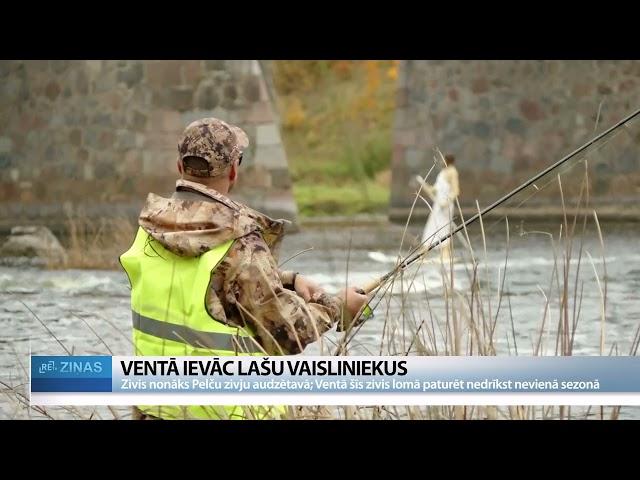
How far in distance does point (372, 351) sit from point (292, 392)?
56 centimetres

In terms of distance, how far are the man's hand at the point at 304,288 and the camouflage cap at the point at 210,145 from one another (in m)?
0.39

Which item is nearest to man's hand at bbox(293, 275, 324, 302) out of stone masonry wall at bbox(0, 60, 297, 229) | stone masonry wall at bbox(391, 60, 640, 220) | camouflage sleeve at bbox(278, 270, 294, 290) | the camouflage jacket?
camouflage sleeve at bbox(278, 270, 294, 290)

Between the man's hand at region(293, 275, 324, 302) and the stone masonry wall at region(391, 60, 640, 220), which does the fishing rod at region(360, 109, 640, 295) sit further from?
the stone masonry wall at region(391, 60, 640, 220)

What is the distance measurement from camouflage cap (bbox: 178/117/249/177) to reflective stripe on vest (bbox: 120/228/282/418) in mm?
207

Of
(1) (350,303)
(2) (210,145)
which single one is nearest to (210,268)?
(2) (210,145)

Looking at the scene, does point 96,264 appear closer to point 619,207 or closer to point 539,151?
point 619,207

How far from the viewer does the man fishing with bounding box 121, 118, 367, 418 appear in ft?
10.6

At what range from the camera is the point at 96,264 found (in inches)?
364

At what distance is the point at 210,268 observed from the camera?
3223 millimetres

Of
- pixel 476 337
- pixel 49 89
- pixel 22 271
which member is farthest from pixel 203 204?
pixel 49 89

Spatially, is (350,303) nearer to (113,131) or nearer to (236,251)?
(236,251)

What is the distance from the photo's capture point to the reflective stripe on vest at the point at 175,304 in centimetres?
324

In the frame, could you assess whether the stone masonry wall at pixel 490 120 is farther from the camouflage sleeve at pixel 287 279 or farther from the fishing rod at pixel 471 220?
the camouflage sleeve at pixel 287 279

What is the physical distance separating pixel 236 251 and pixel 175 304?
0.20m
